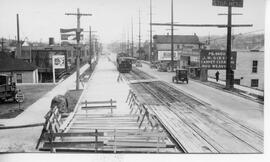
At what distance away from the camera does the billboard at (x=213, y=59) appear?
80.9 feet

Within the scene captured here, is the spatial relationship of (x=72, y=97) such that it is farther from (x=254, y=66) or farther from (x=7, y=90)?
(x=254, y=66)

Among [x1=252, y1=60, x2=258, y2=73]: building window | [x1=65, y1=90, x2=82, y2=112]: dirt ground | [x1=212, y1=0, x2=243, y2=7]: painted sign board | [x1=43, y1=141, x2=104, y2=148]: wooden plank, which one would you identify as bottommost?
[x1=43, y1=141, x2=104, y2=148]: wooden plank

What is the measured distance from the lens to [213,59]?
82.4ft

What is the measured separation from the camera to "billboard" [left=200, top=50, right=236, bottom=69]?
24.7 metres

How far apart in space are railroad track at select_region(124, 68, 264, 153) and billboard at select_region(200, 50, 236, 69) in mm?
4519

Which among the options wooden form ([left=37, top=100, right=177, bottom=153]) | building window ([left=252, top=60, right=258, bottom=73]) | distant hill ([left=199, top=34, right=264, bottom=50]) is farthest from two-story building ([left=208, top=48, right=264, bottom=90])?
wooden form ([left=37, top=100, right=177, bottom=153])

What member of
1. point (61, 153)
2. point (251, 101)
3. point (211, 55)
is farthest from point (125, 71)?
point (61, 153)

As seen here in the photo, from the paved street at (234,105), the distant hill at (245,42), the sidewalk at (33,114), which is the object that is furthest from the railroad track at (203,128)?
the distant hill at (245,42)

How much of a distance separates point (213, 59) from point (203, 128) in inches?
481

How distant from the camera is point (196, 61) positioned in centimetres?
3909

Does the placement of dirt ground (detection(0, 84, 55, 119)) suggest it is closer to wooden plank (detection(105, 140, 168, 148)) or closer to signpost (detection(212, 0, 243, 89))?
wooden plank (detection(105, 140, 168, 148))

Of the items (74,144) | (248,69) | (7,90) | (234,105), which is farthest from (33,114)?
(248,69)
